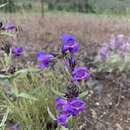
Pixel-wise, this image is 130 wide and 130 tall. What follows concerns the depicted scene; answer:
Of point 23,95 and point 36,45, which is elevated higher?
point 23,95

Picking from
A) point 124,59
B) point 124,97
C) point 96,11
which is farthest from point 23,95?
point 96,11

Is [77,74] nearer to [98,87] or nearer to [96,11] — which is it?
[98,87]

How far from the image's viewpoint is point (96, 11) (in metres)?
8.98

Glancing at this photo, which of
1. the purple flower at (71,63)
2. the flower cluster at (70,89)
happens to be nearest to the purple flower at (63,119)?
the flower cluster at (70,89)

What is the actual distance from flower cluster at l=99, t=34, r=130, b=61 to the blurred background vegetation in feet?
12.0

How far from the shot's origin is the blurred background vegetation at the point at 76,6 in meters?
8.53

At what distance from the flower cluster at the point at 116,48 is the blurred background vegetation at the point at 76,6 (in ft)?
12.0

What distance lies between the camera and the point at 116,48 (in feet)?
14.9

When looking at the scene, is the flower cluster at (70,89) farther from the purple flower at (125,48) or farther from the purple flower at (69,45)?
the purple flower at (125,48)

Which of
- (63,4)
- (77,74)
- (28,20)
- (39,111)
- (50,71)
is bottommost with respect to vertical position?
(63,4)

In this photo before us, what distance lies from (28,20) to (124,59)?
3.00 m

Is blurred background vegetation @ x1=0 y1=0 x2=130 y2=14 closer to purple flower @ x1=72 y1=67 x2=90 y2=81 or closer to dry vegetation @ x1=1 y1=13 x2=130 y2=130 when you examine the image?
dry vegetation @ x1=1 y1=13 x2=130 y2=130

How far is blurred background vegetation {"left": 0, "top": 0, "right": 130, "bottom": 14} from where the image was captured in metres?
8.53

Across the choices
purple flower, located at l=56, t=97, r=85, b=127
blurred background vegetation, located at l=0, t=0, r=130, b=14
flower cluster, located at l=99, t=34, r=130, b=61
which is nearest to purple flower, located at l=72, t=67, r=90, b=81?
purple flower, located at l=56, t=97, r=85, b=127
